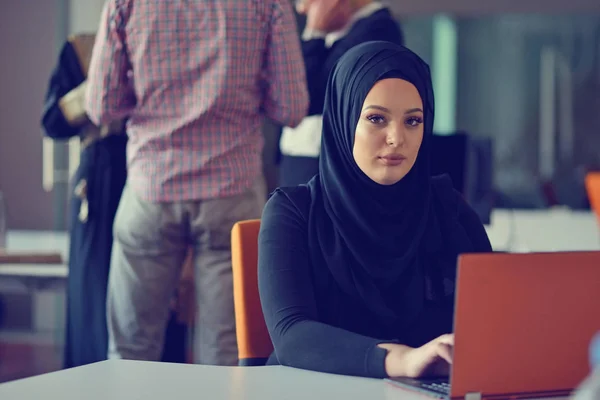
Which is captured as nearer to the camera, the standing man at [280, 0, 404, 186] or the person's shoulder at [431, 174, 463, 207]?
the person's shoulder at [431, 174, 463, 207]

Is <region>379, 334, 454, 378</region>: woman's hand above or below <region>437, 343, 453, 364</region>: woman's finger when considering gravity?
below

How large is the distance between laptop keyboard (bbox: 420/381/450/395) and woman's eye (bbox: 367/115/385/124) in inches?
20.2

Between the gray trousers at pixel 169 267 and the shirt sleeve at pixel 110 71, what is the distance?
231 millimetres

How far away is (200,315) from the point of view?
2.37 metres

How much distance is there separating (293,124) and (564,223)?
212cm

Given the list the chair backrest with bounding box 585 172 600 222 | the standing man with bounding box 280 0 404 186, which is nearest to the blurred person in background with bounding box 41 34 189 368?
the standing man with bounding box 280 0 404 186

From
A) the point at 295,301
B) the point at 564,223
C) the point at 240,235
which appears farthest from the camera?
the point at 564,223

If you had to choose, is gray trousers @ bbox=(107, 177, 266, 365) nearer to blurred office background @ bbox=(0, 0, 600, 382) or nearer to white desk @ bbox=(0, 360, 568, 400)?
white desk @ bbox=(0, 360, 568, 400)

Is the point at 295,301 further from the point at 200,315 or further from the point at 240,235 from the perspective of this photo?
the point at 200,315

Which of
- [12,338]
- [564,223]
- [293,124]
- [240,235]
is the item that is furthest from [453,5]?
[240,235]

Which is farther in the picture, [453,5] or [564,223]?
[453,5]

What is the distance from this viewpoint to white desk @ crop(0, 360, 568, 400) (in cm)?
115

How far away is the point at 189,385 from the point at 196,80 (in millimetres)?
Answer: 1240

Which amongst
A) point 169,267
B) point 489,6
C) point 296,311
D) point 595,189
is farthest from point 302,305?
point 489,6
